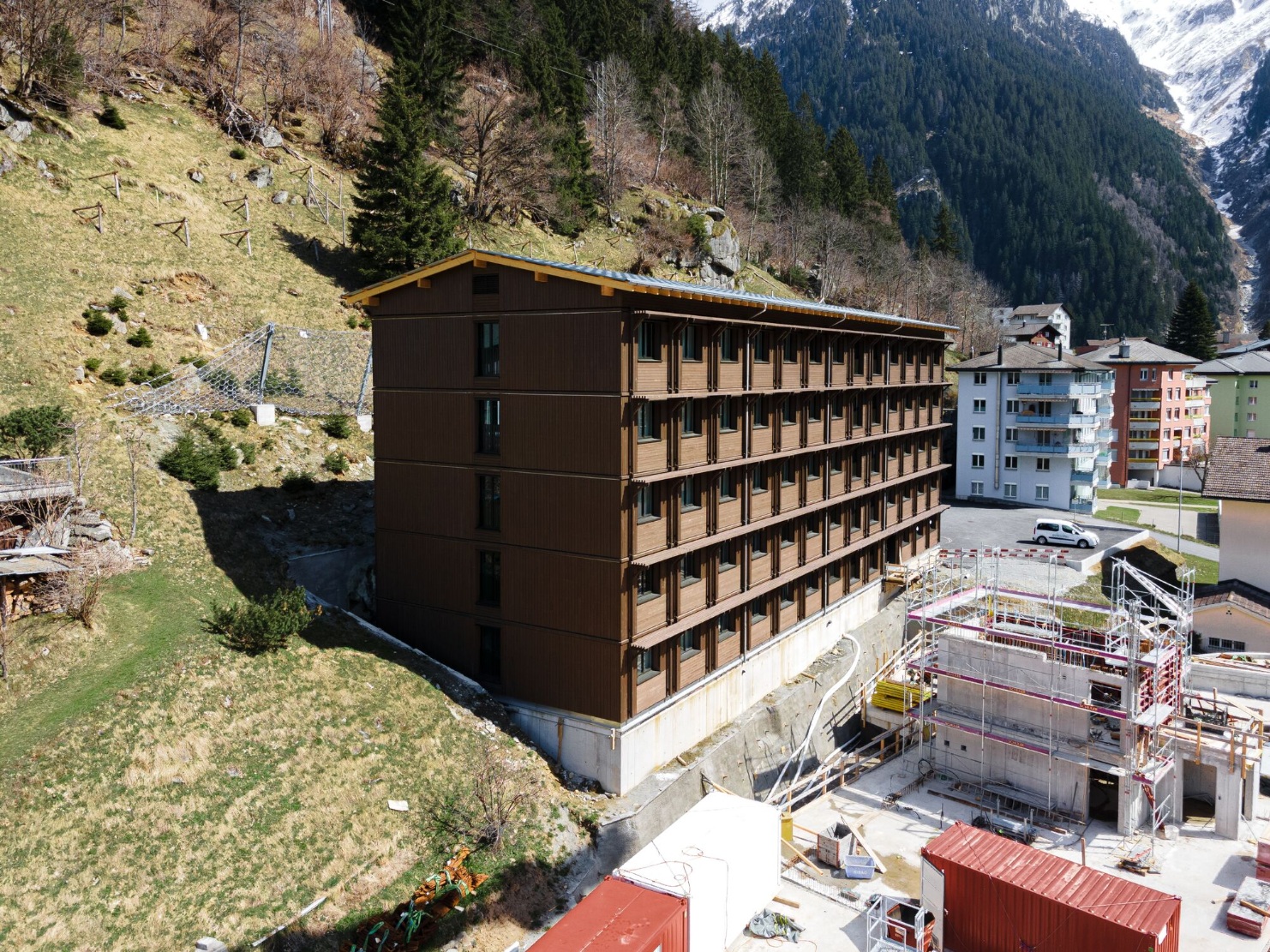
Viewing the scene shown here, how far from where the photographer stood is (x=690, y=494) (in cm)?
3075

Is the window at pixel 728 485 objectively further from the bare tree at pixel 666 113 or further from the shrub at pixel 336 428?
the bare tree at pixel 666 113

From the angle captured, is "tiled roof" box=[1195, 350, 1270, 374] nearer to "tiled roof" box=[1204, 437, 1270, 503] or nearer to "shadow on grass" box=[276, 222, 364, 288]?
"tiled roof" box=[1204, 437, 1270, 503]

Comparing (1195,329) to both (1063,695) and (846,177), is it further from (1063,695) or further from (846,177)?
(1063,695)

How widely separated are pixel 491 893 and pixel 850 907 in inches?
422

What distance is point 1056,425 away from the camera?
7156 centimetres

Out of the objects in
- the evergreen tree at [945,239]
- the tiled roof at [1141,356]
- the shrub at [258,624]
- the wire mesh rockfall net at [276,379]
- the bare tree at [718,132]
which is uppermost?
the bare tree at [718,132]

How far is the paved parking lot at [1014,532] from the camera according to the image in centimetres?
5334

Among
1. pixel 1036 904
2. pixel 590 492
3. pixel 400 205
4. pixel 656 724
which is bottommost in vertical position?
pixel 1036 904

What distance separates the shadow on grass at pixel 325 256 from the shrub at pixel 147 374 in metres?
16.5

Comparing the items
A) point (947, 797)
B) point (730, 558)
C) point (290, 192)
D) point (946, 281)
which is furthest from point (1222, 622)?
point (946, 281)

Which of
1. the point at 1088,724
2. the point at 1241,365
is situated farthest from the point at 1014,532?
the point at 1241,365

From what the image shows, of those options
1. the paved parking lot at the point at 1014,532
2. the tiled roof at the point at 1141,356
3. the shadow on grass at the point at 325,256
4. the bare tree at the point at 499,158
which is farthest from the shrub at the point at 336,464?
the tiled roof at the point at 1141,356

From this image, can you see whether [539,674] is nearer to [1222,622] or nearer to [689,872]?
[689,872]

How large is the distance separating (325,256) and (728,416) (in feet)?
111
